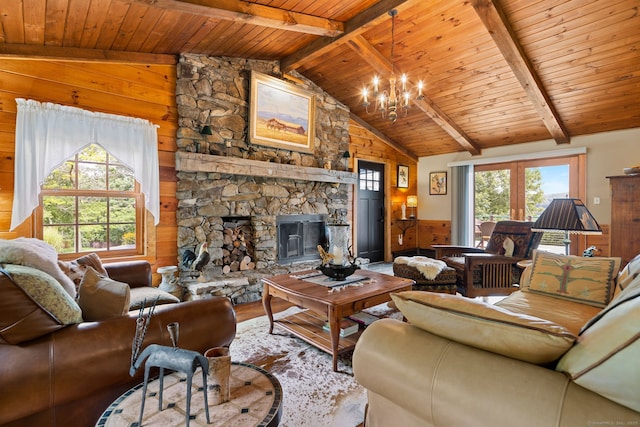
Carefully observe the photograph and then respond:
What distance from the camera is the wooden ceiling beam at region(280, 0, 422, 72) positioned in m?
3.19

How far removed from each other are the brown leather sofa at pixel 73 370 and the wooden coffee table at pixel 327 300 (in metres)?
0.96

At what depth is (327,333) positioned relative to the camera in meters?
2.53

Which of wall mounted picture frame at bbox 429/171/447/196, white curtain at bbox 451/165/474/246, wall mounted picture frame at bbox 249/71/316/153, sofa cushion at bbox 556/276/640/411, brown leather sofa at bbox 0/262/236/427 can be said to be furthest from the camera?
wall mounted picture frame at bbox 429/171/447/196

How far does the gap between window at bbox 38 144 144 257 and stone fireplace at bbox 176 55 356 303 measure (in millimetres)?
511

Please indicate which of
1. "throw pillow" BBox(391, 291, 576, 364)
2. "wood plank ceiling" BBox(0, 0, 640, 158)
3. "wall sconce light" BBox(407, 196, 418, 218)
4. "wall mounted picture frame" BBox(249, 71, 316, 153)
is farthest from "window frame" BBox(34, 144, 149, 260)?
"wall sconce light" BBox(407, 196, 418, 218)

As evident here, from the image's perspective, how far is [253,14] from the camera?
115 inches

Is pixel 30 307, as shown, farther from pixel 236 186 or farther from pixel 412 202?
pixel 412 202

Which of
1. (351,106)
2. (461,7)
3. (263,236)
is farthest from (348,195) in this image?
(461,7)

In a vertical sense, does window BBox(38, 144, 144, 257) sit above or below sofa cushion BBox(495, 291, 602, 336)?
above

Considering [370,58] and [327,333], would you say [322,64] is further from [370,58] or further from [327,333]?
[327,333]

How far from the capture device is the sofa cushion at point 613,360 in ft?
2.28

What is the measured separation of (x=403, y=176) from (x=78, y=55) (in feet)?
18.9

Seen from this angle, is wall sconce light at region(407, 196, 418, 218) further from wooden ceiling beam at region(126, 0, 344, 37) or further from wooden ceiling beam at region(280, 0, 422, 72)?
wooden ceiling beam at region(126, 0, 344, 37)

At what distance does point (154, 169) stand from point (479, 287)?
3.79 metres
